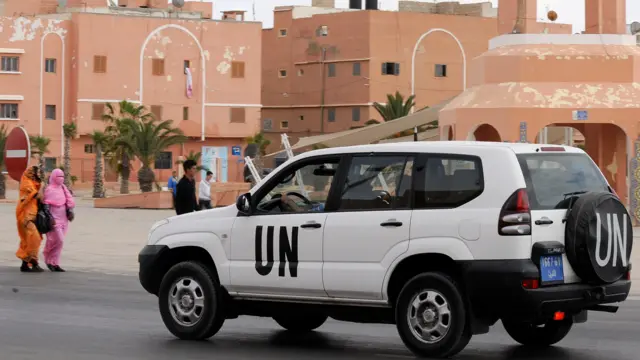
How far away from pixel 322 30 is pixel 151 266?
85.9m

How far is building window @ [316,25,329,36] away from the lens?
97500 mm

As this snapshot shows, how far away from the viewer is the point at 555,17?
45500mm

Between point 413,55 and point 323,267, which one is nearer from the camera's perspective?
point 323,267

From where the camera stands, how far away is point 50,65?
87625mm

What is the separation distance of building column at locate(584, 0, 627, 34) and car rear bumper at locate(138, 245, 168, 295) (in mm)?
28080

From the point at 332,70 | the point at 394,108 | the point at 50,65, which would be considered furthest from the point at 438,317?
the point at 332,70

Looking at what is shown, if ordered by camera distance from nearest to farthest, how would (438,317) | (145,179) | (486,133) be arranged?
1. (438,317)
2. (486,133)
3. (145,179)

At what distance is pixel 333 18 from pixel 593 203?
287 ft

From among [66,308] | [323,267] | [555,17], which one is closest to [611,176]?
[555,17]

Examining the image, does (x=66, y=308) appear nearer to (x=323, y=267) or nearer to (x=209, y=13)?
(x=323, y=267)

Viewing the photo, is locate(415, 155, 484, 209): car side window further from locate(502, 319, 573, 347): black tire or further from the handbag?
the handbag

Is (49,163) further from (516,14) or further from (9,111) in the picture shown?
(516,14)

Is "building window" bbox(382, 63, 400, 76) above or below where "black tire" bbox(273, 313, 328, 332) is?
above

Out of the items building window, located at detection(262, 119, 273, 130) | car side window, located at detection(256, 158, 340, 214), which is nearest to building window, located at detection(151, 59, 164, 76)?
building window, located at detection(262, 119, 273, 130)
